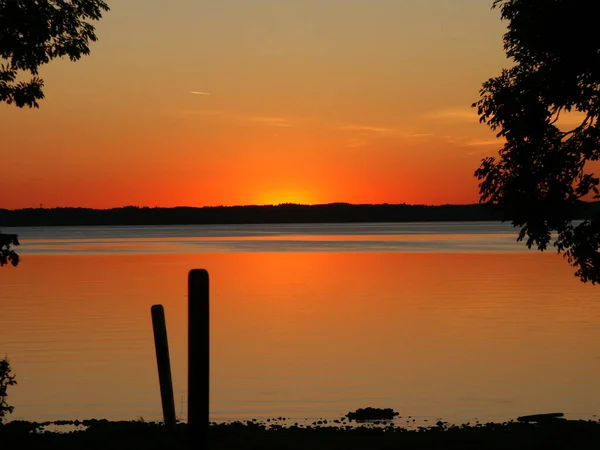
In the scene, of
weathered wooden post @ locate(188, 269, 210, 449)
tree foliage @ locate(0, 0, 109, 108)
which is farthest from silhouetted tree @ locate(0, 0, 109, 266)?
weathered wooden post @ locate(188, 269, 210, 449)

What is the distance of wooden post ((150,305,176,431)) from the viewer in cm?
1302

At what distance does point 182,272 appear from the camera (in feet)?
253

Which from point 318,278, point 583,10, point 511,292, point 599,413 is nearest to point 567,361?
point 599,413

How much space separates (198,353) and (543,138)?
45.4 ft

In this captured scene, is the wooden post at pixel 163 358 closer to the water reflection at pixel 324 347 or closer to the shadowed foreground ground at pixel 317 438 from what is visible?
the shadowed foreground ground at pixel 317 438

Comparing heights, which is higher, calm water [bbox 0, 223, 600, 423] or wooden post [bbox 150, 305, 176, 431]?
wooden post [bbox 150, 305, 176, 431]

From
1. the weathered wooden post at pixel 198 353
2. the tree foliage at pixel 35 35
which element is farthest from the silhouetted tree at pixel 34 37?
the weathered wooden post at pixel 198 353

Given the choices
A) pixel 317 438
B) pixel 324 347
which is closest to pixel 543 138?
pixel 317 438

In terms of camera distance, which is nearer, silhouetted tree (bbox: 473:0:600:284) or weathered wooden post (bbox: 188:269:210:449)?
weathered wooden post (bbox: 188:269:210:449)

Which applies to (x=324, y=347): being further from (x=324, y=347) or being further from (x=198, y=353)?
(x=198, y=353)

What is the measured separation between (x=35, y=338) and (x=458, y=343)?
53.6ft

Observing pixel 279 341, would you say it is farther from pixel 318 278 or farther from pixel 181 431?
pixel 318 278

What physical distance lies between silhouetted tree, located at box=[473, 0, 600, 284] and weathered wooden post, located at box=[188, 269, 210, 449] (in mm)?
12768

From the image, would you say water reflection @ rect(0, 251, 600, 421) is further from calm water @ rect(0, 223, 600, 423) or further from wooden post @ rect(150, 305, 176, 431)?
wooden post @ rect(150, 305, 176, 431)
